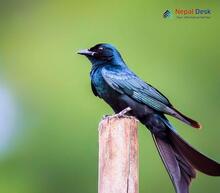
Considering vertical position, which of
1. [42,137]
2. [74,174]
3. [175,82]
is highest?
[175,82]

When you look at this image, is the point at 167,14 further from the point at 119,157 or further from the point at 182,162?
the point at 119,157

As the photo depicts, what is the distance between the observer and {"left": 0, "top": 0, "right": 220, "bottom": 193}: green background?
2.45 metres

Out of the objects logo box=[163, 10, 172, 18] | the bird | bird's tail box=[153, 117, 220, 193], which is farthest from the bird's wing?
logo box=[163, 10, 172, 18]

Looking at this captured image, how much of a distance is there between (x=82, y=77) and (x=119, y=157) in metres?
0.96

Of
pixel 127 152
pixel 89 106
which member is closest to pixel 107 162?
pixel 127 152

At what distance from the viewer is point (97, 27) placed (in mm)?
2543

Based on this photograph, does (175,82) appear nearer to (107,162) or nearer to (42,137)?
(42,137)

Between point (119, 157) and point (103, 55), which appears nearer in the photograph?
point (119, 157)

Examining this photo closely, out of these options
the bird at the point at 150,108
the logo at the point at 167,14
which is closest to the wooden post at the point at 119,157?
the bird at the point at 150,108

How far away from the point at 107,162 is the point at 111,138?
2.8 inches

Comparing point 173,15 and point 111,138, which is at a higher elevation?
point 173,15

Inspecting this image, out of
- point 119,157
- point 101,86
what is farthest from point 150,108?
point 119,157

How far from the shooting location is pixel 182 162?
6.23 ft

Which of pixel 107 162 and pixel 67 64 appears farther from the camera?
pixel 67 64
